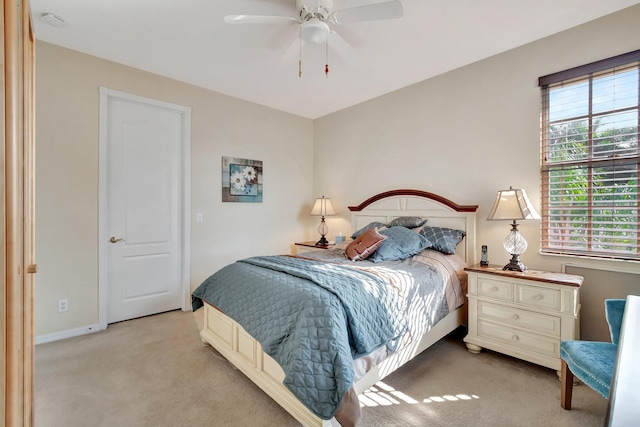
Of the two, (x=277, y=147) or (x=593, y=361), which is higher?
(x=277, y=147)

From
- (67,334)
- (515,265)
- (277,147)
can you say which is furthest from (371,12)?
(67,334)

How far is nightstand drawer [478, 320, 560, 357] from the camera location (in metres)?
2.12

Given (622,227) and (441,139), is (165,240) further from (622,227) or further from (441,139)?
(622,227)

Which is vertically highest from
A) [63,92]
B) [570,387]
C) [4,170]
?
[63,92]

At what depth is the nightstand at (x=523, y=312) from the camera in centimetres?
208

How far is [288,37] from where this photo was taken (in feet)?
8.27

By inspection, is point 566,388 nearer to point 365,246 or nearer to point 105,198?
point 365,246

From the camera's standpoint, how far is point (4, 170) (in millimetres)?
755

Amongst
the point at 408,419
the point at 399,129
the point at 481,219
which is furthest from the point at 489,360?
the point at 399,129

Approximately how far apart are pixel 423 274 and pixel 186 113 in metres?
3.08

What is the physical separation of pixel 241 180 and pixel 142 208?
1.19 m

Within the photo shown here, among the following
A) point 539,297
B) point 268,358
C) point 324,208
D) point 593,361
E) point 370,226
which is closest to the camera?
point 593,361

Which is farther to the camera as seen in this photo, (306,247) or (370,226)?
(306,247)

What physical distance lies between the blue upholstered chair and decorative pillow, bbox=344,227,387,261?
4.80 ft
